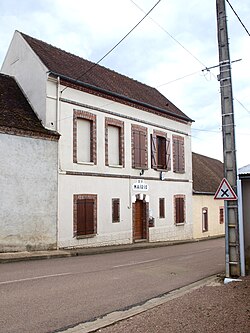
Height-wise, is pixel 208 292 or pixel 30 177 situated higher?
pixel 30 177

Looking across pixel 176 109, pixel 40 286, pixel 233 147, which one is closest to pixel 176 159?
pixel 176 109

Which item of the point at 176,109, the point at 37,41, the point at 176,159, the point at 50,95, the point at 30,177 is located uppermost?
the point at 37,41

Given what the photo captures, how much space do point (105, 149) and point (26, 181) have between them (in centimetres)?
503

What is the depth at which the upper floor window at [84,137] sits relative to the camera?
1716 cm

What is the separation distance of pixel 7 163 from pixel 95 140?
5011 mm

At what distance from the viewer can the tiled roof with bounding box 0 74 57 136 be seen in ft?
48.4

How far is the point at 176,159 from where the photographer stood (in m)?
24.1

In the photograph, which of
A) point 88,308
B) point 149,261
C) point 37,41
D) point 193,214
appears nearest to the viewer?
point 88,308

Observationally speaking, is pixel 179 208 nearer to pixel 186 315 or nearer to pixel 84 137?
pixel 84 137

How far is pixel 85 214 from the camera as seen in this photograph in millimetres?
17281

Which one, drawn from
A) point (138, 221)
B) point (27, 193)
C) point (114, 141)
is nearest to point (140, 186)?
point (138, 221)

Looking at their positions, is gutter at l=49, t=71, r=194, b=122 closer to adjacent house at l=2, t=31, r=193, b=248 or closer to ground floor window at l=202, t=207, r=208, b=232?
adjacent house at l=2, t=31, r=193, b=248

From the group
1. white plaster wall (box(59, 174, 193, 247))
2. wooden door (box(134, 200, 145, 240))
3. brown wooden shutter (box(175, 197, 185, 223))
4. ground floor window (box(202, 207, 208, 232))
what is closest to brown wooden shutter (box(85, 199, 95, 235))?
white plaster wall (box(59, 174, 193, 247))

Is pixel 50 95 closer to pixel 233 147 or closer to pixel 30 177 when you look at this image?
pixel 30 177
